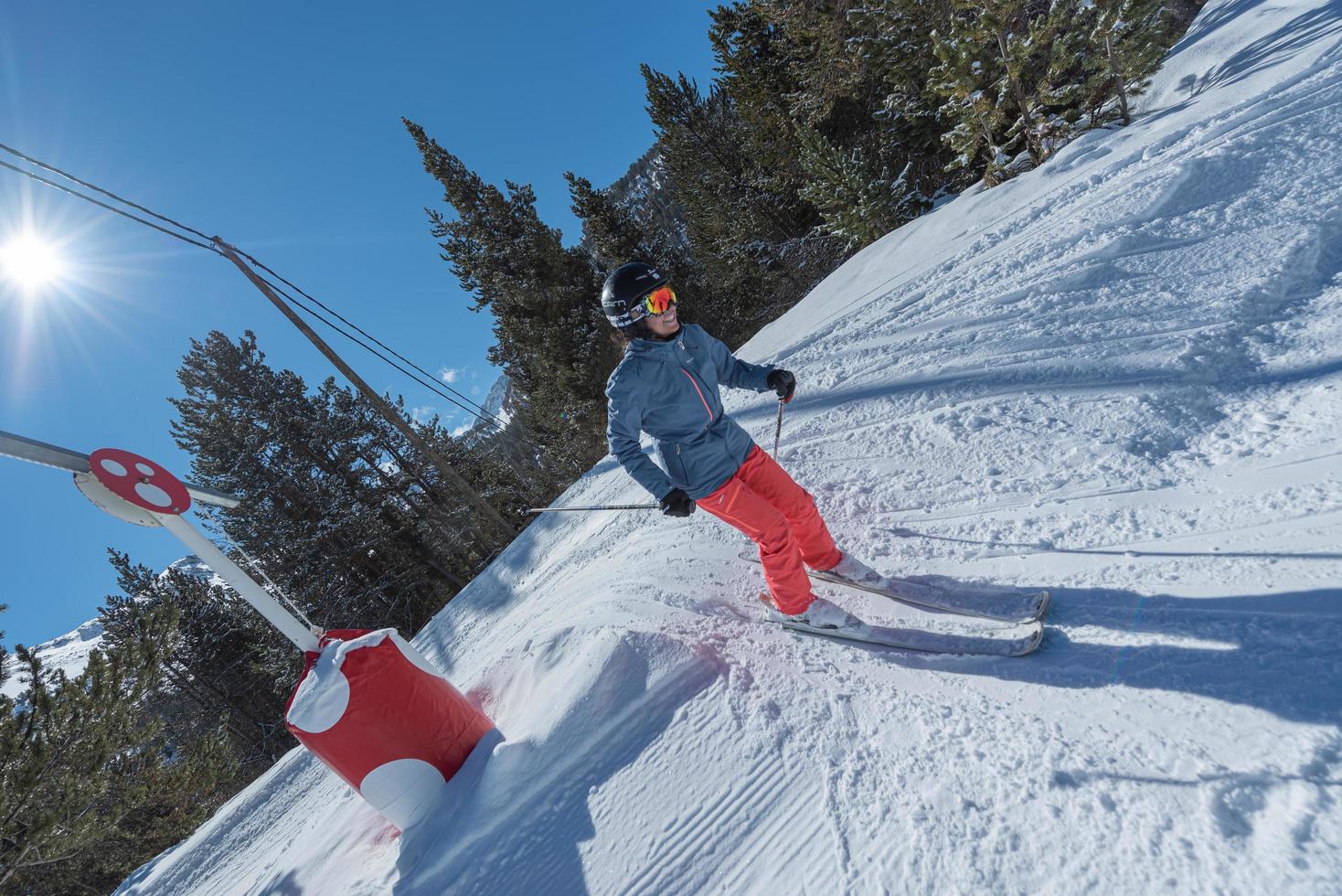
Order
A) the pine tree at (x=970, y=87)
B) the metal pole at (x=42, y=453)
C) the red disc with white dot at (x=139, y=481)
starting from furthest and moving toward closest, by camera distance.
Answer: the pine tree at (x=970, y=87) → the red disc with white dot at (x=139, y=481) → the metal pole at (x=42, y=453)

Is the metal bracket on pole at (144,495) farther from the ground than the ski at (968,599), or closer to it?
farther from the ground

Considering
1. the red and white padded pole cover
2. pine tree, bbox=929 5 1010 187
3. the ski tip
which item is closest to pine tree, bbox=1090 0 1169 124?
pine tree, bbox=929 5 1010 187

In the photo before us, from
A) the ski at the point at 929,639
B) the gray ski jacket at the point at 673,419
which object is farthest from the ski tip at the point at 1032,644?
the gray ski jacket at the point at 673,419

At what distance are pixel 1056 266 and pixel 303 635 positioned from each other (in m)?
6.70

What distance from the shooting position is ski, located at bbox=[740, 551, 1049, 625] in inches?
106

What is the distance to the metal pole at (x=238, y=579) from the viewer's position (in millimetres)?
2740

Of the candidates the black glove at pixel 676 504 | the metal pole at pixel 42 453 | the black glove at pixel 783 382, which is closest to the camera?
the metal pole at pixel 42 453

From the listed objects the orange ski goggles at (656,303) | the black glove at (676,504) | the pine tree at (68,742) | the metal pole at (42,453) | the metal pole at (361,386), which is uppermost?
the metal pole at (361,386)

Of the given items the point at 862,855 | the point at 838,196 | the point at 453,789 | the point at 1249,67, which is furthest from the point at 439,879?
the point at 838,196

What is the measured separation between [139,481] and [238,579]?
65 centimetres

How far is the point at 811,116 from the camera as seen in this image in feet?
55.5

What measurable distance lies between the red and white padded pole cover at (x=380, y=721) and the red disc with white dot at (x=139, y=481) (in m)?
1.03

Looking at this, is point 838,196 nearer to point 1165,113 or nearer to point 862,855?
point 1165,113

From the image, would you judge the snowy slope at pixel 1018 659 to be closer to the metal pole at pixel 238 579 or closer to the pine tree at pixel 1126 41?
the metal pole at pixel 238 579
